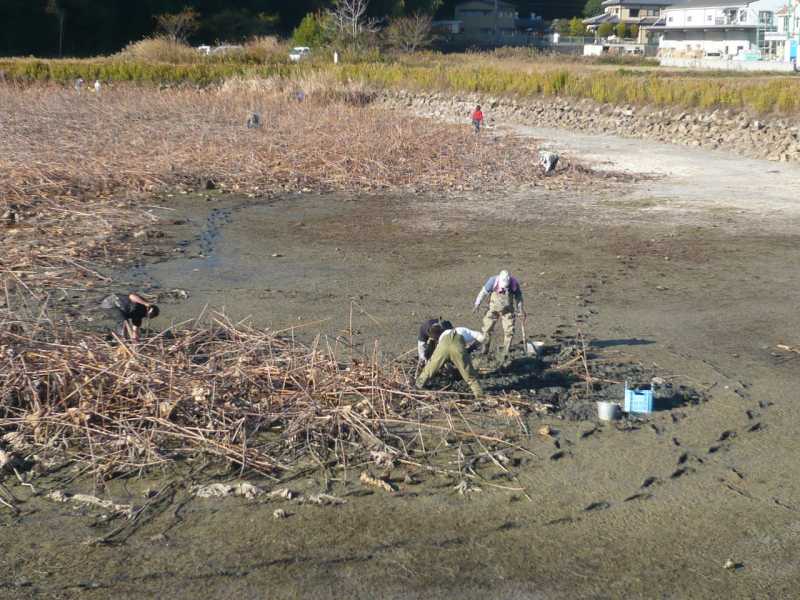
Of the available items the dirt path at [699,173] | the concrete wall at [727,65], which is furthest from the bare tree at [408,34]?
the dirt path at [699,173]

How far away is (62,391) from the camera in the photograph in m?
8.33

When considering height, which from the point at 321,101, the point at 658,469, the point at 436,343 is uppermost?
the point at 321,101

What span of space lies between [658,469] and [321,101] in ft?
109

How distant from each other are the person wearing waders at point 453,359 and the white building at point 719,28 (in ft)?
195

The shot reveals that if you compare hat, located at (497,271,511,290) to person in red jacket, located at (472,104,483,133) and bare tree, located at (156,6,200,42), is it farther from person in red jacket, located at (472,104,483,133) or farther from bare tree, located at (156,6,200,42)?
bare tree, located at (156,6,200,42)

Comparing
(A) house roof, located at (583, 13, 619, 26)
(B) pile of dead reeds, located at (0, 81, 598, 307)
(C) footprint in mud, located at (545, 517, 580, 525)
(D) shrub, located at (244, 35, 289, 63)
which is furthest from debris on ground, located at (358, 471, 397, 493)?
(A) house roof, located at (583, 13, 619, 26)

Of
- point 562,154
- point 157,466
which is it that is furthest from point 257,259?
point 562,154

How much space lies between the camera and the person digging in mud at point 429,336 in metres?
9.22

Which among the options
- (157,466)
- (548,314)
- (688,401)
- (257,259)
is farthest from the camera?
(257,259)

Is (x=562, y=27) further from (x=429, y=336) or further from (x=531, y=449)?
(x=531, y=449)

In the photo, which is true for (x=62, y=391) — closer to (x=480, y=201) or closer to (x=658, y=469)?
(x=658, y=469)

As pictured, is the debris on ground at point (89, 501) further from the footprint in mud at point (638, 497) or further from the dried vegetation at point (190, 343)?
the footprint in mud at point (638, 497)

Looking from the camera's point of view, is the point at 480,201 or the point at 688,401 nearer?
the point at 688,401

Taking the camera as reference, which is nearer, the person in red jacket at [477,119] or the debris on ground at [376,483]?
the debris on ground at [376,483]
